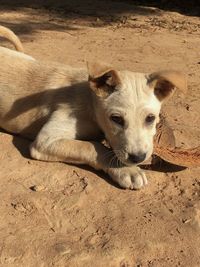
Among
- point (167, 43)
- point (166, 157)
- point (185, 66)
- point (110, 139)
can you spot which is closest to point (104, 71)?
point (110, 139)

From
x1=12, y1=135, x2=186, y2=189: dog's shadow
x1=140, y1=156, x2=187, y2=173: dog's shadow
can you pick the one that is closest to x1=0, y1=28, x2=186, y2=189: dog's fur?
x1=12, y1=135, x2=186, y2=189: dog's shadow

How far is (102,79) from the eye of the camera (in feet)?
17.8

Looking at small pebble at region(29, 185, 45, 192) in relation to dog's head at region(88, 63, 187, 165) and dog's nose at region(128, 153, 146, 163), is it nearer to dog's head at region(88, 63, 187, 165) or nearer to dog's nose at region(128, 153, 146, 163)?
dog's head at region(88, 63, 187, 165)

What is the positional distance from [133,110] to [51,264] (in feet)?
5.65

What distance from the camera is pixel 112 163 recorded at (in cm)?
546

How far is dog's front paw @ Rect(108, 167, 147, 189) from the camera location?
5312 mm

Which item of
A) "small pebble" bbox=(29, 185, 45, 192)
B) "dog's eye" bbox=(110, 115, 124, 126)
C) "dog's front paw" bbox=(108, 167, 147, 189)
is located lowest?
"small pebble" bbox=(29, 185, 45, 192)

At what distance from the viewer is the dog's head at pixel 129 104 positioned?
5.18m

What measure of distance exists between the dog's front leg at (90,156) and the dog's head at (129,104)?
0.15 metres

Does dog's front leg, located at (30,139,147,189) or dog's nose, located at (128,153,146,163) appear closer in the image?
dog's nose, located at (128,153,146,163)

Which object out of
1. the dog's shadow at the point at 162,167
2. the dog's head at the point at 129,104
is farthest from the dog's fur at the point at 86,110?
the dog's shadow at the point at 162,167

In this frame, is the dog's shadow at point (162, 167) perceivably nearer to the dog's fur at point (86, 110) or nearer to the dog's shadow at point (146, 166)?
the dog's shadow at point (146, 166)

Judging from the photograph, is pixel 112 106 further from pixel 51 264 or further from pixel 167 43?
pixel 167 43

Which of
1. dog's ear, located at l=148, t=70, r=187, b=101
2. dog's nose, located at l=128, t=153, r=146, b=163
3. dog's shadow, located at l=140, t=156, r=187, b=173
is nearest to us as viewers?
dog's nose, located at l=128, t=153, r=146, b=163
